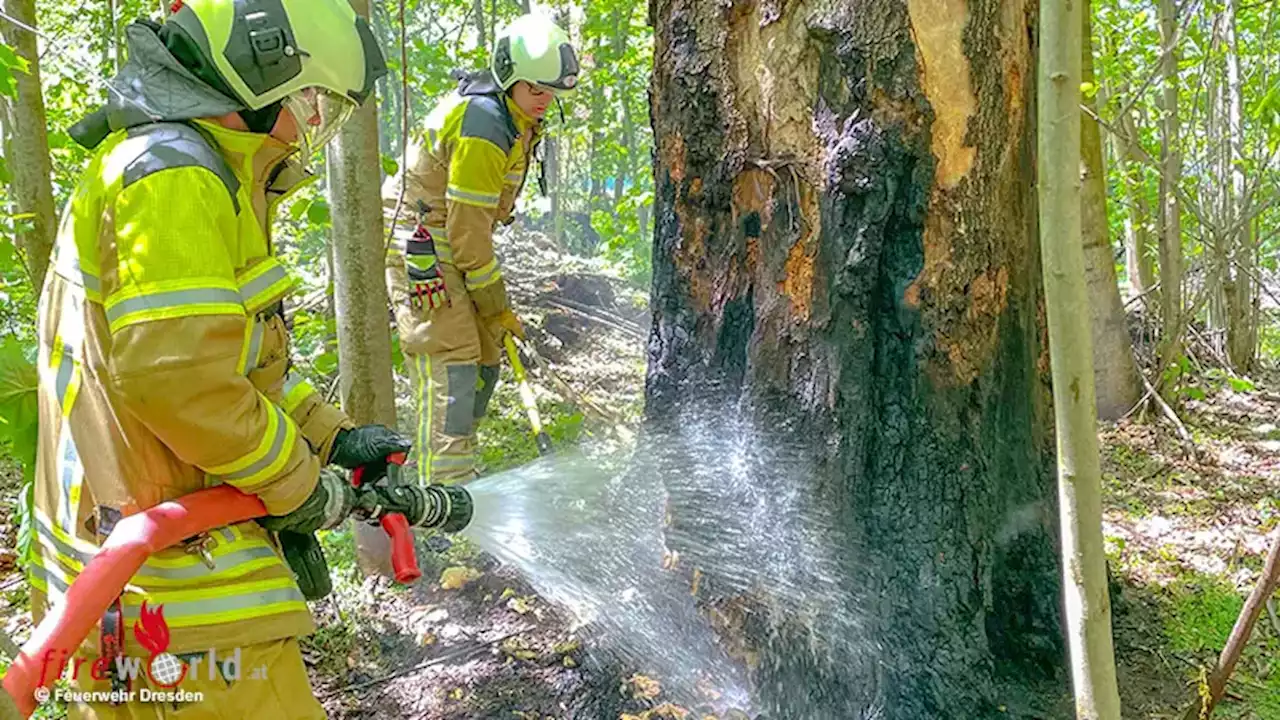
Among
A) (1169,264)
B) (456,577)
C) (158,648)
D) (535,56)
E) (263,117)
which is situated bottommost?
(456,577)

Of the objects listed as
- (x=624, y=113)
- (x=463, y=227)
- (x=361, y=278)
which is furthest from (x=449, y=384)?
(x=624, y=113)

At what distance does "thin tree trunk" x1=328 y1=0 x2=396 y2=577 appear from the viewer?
3.48 meters

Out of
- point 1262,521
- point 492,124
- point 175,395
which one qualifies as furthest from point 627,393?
point 175,395

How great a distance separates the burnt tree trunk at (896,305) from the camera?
2.35m

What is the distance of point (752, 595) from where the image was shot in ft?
8.73

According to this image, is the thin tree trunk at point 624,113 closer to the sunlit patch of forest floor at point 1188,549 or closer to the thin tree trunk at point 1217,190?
the thin tree trunk at point 1217,190

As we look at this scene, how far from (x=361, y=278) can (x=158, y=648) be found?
2.07m

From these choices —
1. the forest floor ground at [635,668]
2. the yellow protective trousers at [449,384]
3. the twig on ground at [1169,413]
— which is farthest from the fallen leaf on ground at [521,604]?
the twig on ground at [1169,413]

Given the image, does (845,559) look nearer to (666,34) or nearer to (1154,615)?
(1154,615)

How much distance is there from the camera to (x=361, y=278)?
362 cm

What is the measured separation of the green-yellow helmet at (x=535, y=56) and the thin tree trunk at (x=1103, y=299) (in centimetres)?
277

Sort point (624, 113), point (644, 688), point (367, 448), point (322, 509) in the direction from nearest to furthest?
point (322, 509) < point (367, 448) < point (644, 688) < point (624, 113)

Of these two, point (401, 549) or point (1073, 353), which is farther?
point (401, 549)

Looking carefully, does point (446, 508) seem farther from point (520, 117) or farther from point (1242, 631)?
point (520, 117)
